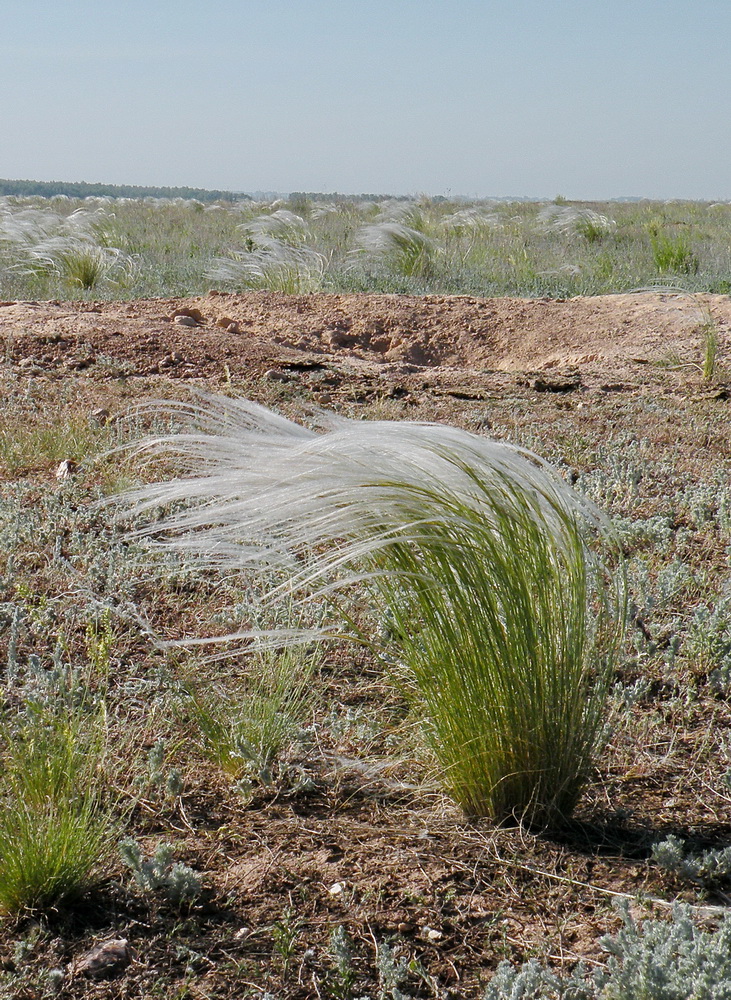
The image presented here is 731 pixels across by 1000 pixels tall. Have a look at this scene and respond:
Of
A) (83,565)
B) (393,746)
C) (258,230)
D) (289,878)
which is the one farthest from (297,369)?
(258,230)

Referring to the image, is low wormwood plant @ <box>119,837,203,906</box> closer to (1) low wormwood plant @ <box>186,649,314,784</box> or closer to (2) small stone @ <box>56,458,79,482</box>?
(1) low wormwood plant @ <box>186,649,314,784</box>

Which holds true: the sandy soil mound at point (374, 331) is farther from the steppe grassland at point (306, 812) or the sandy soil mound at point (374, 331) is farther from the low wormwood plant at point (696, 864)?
the low wormwood plant at point (696, 864)

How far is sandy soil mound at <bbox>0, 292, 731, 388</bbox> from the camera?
224 inches

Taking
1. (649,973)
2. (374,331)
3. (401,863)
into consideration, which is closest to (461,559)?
(401,863)

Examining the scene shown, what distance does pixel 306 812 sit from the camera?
1.89m

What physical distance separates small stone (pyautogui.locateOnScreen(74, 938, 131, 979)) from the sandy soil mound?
4.11 metres

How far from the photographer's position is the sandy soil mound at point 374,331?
5.68 m

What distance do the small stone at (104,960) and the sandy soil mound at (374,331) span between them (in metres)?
4.11

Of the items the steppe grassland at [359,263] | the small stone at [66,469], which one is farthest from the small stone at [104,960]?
the steppe grassland at [359,263]

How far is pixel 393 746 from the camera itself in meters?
2.04

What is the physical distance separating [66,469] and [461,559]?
2.40m

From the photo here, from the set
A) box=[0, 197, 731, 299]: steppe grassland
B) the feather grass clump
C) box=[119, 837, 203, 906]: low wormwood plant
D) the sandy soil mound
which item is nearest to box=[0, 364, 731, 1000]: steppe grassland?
box=[119, 837, 203, 906]: low wormwood plant

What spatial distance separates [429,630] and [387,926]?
0.52 meters

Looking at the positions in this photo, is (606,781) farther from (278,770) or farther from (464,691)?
(278,770)
